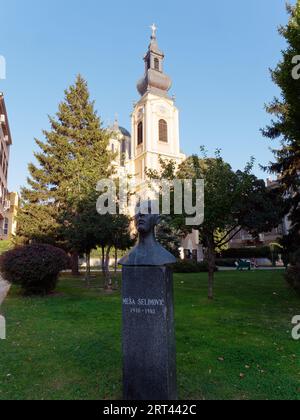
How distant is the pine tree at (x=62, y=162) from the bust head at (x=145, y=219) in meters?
16.6

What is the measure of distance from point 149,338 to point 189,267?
2581 cm

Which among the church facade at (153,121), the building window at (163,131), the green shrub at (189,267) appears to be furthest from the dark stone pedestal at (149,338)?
the building window at (163,131)

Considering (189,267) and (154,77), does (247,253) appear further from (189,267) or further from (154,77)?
(154,77)

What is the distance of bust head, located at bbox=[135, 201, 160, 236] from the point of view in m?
5.13

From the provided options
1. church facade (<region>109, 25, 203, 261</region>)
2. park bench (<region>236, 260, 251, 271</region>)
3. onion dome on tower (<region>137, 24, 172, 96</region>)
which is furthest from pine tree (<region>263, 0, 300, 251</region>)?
onion dome on tower (<region>137, 24, 172, 96</region>)

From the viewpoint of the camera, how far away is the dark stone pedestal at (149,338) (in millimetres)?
4539

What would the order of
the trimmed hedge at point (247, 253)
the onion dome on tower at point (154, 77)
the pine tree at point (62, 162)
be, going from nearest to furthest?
the pine tree at point (62, 162)
the trimmed hedge at point (247, 253)
the onion dome on tower at point (154, 77)

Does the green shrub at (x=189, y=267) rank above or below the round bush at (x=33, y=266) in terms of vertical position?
below

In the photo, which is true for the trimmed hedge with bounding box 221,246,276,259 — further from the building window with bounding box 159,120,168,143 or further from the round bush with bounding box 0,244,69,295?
the round bush with bounding box 0,244,69,295

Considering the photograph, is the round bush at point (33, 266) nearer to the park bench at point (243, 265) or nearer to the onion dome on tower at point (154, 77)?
the park bench at point (243, 265)

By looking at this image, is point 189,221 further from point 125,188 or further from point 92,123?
point 92,123

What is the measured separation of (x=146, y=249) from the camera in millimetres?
4949

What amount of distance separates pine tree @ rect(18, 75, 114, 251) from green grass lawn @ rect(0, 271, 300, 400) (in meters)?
12.5

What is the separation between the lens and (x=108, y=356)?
20.9 feet
